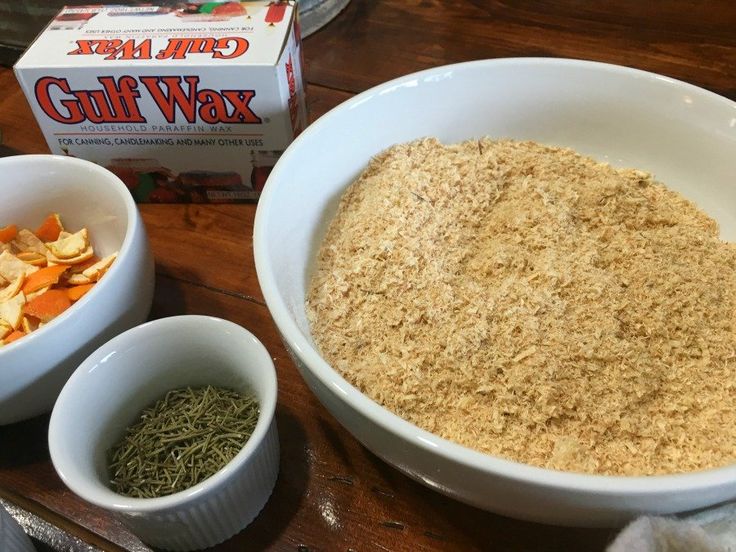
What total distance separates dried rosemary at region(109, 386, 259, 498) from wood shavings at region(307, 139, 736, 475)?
99 millimetres

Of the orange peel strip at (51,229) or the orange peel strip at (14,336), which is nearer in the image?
the orange peel strip at (14,336)

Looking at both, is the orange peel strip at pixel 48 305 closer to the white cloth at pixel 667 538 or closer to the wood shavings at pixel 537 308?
the wood shavings at pixel 537 308

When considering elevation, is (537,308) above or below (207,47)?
below

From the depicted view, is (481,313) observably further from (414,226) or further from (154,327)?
(154,327)

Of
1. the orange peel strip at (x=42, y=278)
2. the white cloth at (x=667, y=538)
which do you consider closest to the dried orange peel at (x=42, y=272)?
the orange peel strip at (x=42, y=278)

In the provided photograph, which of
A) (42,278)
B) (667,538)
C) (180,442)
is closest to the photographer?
(667,538)

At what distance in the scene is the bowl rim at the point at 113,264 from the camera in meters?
0.52

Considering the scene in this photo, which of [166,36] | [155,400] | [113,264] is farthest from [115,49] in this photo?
[155,400]

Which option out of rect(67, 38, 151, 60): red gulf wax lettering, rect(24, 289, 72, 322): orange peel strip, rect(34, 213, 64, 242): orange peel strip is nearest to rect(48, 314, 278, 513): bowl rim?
rect(24, 289, 72, 322): orange peel strip

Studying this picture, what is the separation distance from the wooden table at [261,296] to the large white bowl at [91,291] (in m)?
0.07

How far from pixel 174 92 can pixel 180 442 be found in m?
0.40

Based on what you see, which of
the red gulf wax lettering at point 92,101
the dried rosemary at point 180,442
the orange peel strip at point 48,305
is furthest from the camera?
the red gulf wax lettering at point 92,101

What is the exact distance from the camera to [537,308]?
1.82 feet

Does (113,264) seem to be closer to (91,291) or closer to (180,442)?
(91,291)
